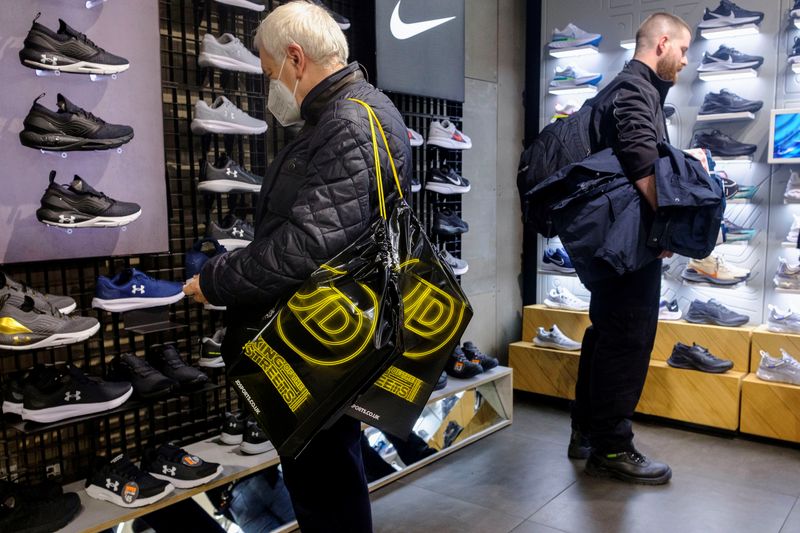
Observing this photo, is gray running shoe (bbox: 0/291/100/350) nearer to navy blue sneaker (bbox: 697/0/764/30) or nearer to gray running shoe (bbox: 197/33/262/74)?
gray running shoe (bbox: 197/33/262/74)

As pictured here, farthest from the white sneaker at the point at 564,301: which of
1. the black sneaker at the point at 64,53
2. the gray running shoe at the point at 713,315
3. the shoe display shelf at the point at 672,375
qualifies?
the black sneaker at the point at 64,53

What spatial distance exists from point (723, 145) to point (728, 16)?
0.78m

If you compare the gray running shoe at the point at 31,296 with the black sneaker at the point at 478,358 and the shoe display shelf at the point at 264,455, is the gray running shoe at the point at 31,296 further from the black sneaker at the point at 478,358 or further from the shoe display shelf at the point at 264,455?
the black sneaker at the point at 478,358

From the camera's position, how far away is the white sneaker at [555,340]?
14.6 ft

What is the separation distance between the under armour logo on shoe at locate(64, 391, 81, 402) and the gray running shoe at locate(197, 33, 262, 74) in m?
1.44

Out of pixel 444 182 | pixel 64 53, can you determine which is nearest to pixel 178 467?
pixel 64 53

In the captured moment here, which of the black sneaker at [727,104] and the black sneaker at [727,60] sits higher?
the black sneaker at [727,60]

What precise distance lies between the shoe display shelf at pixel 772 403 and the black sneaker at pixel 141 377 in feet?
10.1

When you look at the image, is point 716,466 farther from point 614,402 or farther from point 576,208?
point 576,208

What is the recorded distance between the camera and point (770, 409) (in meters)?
3.71

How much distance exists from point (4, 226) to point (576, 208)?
2.30 metres

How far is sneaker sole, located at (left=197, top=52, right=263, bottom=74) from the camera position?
2879 mm

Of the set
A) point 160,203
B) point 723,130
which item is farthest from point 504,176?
point 160,203

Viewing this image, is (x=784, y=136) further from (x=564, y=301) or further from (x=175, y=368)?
(x=175, y=368)
